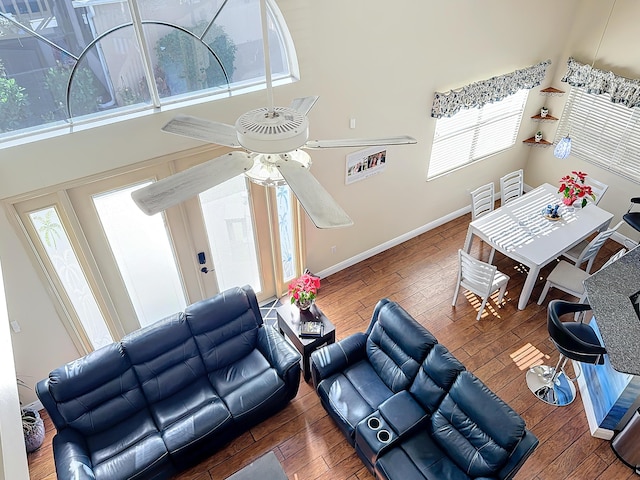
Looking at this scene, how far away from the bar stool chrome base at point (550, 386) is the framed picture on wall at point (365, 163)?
280 cm

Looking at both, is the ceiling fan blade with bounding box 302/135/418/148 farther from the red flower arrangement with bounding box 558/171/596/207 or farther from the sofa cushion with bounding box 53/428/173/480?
the red flower arrangement with bounding box 558/171/596/207

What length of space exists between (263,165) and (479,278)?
3.68 m

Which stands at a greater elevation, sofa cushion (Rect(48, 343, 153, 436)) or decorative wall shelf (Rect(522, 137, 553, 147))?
decorative wall shelf (Rect(522, 137, 553, 147))

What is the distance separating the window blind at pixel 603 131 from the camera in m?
5.62

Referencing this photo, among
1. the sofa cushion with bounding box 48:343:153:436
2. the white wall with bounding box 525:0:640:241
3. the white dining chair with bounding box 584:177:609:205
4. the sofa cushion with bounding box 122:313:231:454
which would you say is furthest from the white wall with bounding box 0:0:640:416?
the sofa cushion with bounding box 122:313:231:454

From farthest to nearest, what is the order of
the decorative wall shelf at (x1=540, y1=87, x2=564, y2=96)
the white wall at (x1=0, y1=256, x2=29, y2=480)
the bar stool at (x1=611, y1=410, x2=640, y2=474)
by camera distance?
1. the decorative wall shelf at (x1=540, y1=87, x2=564, y2=96)
2. the bar stool at (x1=611, y1=410, x2=640, y2=474)
3. the white wall at (x1=0, y1=256, x2=29, y2=480)

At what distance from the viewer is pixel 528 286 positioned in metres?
5.11

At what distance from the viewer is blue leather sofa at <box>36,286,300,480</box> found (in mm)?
3488

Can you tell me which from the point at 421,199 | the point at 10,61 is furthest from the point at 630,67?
the point at 10,61

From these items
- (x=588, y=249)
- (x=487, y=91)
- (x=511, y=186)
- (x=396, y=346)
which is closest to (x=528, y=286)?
(x=588, y=249)

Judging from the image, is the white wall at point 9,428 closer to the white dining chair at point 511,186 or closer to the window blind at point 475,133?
the window blind at point 475,133

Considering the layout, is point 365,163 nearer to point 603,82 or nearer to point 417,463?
point 417,463

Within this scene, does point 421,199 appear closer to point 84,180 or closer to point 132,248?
point 132,248

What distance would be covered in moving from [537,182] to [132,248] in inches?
243
